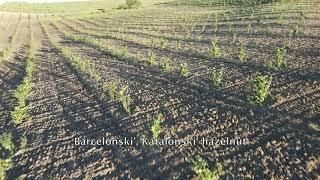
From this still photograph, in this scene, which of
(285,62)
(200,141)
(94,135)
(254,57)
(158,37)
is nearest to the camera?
(200,141)

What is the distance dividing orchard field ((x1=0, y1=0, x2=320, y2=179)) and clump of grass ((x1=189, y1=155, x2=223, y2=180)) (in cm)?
4

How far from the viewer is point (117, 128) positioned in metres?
13.6

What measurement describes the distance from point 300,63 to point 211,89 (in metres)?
5.22

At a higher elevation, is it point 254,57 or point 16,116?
point 254,57

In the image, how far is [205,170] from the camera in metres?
9.20

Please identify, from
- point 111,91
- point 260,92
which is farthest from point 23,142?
point 260,92

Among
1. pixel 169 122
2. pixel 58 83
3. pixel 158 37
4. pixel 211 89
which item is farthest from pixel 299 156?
pixel 158 37

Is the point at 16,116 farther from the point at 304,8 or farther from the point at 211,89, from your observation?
the point at 304,8

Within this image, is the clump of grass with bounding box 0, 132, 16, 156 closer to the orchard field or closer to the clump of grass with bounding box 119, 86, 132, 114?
the orchard field

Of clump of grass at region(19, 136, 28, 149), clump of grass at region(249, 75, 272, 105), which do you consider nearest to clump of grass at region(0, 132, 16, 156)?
clump of grass at region(19, 136, 28, 149)

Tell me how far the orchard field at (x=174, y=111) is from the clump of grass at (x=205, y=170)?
0.13 feet

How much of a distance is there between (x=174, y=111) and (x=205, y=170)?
5.32m

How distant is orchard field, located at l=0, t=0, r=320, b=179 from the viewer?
1052 centimetres

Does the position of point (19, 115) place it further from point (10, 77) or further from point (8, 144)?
point (10, 77)
